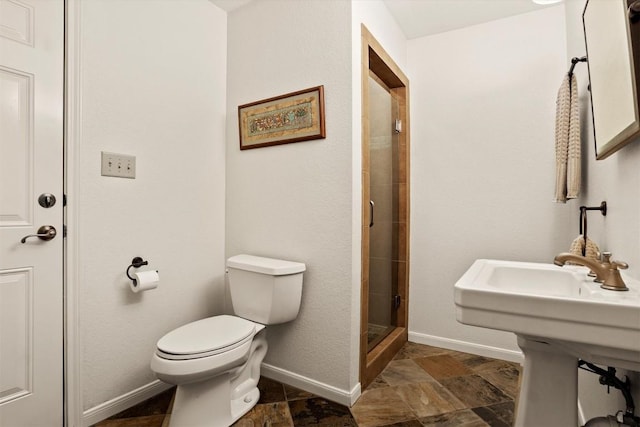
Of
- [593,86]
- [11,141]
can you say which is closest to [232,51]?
[11,141]

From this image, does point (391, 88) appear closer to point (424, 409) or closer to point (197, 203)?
point (197, 203)

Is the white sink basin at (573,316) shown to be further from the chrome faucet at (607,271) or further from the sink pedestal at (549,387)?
the sink pedestal at (549,387)

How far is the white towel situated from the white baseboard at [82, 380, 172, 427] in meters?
2.46

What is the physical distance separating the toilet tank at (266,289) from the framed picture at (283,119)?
752 millimetres

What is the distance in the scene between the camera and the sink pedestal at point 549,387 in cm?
96

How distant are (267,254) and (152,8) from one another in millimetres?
1563

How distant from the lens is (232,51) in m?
2.22

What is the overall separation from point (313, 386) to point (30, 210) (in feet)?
5.34

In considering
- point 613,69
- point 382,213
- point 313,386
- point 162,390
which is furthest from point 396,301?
point 613,69

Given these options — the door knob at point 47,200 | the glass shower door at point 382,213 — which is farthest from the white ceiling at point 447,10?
the door knob at point 47,200

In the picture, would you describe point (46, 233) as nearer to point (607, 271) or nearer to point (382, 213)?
point (382, 213)

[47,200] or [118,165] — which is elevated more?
[118,165]

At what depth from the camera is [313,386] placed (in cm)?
180

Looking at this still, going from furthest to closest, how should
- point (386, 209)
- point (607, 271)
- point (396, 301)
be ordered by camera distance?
point (396, 301) < point (386, 209) < point (607, 271)
